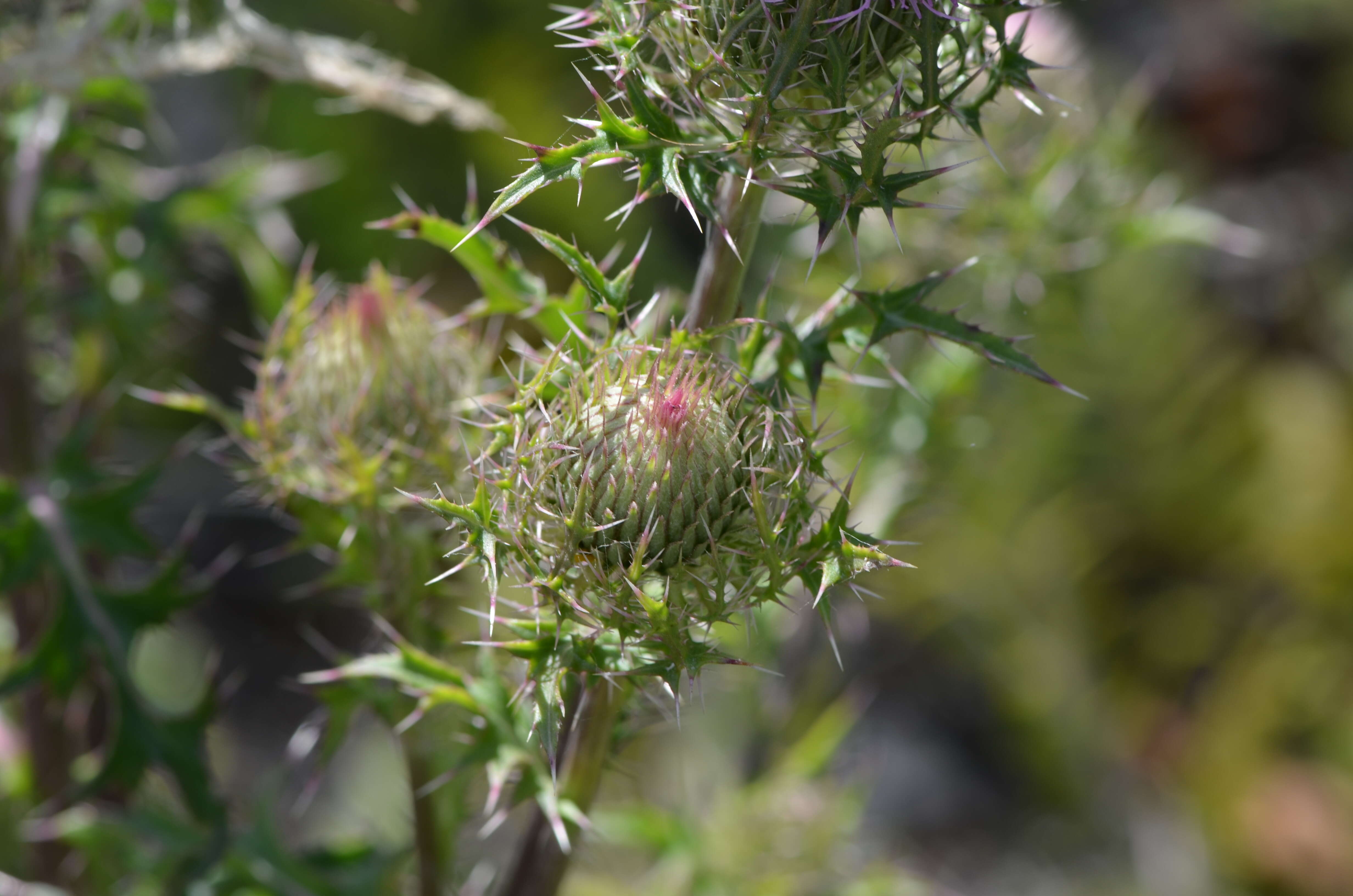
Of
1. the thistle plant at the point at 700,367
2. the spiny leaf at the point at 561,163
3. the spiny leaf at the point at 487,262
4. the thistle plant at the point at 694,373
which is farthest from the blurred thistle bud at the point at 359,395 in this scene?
the spiny leaf at the point at 561,163

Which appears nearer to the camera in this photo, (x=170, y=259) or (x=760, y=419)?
(x=760, y=419)

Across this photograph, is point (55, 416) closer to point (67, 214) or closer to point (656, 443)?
point (67, 214)

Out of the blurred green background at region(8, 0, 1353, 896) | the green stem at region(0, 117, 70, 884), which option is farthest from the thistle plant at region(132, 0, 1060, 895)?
the blurred green background at region(8, 0, 1353, 896)

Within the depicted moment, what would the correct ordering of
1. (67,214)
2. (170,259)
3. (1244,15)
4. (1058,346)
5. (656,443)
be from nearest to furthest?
(656,443)
(67,214)
(170,259)
(1058,346)
(1244,15)

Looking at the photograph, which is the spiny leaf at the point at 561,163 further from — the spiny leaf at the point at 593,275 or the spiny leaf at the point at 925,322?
the spiny leaf at the point at 925,322

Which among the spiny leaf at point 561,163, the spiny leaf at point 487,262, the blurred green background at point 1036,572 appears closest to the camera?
the spiny leaf at point 561,163

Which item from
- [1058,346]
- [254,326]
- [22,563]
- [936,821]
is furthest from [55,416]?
A: [936,821]

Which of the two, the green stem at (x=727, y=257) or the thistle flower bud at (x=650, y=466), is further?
the green stem at (x=727, y=257)
